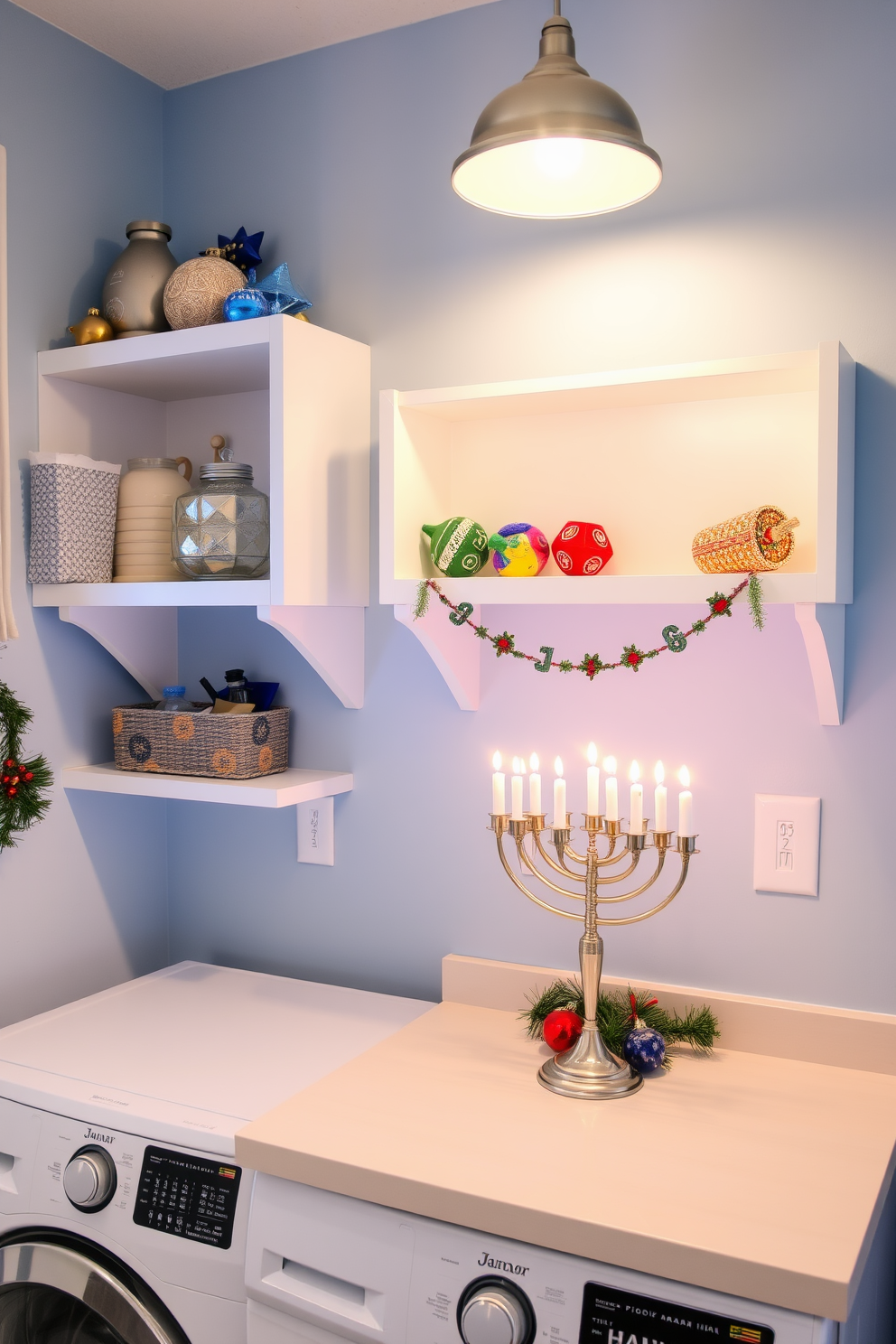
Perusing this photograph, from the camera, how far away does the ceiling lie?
175 centimetres

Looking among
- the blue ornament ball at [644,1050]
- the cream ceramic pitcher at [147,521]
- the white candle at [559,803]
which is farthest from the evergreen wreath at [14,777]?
the blue ornament ball at [644,1050]

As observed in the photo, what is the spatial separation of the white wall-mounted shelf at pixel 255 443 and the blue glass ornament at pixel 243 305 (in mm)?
51

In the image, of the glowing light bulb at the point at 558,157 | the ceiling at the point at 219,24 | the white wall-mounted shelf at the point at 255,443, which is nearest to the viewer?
the glowing light bulb at the point at 558,157

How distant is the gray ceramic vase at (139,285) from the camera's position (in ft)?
5.97

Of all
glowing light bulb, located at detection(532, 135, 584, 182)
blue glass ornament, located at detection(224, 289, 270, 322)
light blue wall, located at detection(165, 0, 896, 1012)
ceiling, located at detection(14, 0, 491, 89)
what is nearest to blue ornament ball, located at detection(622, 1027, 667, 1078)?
light blue wall, located at detection(165, 0, 896, 1012)

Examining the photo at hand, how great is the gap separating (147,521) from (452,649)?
58cm

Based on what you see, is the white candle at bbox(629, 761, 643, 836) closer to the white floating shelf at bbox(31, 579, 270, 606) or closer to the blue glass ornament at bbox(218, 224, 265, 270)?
the white floating shelf at bbox(31, 579, 270, 606)

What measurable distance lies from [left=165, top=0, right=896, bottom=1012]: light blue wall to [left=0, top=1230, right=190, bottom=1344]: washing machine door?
2.09 feet

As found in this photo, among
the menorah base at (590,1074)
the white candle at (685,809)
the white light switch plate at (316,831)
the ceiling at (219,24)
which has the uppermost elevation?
the ceiling at (219,24)

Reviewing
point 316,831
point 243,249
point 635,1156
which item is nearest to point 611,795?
point 635,1156

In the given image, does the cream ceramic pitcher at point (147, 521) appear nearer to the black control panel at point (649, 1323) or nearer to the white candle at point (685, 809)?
the white candle at point (685, 809)

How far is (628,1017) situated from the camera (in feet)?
5.09

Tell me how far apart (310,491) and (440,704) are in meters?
0.42

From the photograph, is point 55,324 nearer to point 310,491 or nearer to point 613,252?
point 310,491
